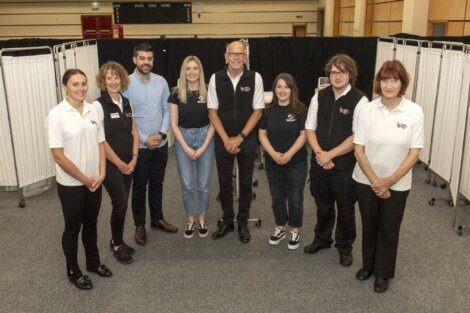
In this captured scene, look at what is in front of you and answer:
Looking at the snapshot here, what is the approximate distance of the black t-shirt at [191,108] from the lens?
11.1 ft

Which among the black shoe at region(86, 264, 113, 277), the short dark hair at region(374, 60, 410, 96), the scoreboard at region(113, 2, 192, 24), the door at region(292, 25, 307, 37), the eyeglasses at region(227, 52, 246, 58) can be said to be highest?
the scoreboard at region(113, 2, 192, 24)

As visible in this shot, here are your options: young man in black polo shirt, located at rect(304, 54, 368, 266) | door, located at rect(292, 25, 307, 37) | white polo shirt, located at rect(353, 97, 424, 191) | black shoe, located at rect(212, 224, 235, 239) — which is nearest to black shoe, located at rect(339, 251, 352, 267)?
young man in black polo shirt, located at rect(304, 54, 368, 266)

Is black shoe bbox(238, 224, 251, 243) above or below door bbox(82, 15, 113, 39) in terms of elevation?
below

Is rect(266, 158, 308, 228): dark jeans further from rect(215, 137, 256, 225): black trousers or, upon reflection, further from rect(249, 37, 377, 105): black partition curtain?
rect(249, 37, 377, 105): black partition curtain

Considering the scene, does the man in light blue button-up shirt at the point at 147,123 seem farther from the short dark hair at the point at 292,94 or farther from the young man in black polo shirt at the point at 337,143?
the young man in black polo shirt at the point at 337,143

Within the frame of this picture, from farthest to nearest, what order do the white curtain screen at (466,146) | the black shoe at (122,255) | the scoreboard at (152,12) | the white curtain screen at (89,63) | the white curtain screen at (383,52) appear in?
the scoreboard at (152,12) → the white curtain screen at (383,52) → the white curtain screen at (89,63) → the white curtain screen at (466,146) → the black shoe at (122,255)

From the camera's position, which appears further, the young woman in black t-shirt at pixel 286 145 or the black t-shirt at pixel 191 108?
the black t-shirt at pixel 191 108

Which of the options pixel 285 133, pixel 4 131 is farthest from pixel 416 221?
pixel 4 131

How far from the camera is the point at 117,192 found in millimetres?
3066

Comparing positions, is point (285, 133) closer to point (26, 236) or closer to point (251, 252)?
point (251, 252)

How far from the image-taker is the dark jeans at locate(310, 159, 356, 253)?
3.05 metres

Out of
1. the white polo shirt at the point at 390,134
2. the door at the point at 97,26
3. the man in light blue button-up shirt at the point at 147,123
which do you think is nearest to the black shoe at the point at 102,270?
the man in light blue button-up shirt at the point at 147,123

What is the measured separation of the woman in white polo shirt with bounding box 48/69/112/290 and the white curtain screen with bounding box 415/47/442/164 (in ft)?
12.8

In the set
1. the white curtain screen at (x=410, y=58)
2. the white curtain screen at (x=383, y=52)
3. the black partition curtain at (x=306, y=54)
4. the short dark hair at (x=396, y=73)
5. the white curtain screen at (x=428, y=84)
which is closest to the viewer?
the short dark hair at (x=396, y=73)
